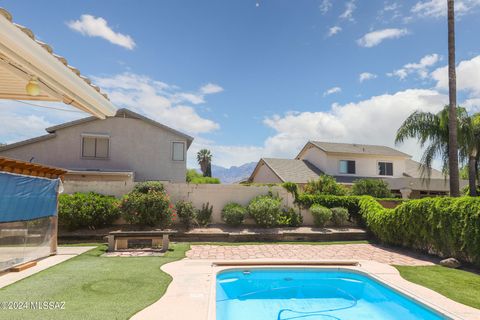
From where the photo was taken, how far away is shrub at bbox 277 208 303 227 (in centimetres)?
1816

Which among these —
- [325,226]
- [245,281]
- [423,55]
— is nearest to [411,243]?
[325,226]

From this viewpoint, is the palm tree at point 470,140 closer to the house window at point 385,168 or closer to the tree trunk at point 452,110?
the tree trunk at point 452,110

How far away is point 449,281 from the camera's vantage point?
9.11 metres

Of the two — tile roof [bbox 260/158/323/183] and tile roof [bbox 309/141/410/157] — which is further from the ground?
tile roof [bbox 309/141/410/157]

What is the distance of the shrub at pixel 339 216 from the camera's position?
1848 cm

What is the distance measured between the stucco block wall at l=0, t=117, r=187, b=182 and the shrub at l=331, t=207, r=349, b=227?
40.4ft

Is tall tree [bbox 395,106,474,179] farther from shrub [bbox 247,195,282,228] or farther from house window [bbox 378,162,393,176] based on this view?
house window [bbox 378,162,393,176]

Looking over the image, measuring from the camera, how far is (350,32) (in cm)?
1650

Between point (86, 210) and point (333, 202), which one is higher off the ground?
point (333, 202)

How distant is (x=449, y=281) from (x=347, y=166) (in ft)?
77.1

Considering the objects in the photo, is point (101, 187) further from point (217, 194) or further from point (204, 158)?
point (204, 158)

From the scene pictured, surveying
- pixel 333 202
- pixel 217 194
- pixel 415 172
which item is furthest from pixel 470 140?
pixel 415 172

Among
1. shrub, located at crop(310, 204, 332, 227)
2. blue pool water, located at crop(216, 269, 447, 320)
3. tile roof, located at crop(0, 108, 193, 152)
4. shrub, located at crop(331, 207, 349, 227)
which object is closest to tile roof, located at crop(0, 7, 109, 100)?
blue pool water, located at crop(216, 269, 447, 320)

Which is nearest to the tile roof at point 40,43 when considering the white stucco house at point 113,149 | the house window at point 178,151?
the white stucco house at point 113,149
